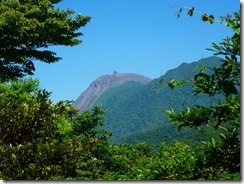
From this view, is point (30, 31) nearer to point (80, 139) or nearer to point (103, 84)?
point (80, 139)

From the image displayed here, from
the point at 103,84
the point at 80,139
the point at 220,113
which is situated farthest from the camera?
the point at 103,84

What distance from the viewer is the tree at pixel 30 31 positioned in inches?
460

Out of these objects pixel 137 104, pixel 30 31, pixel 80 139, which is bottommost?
pixel 80 139

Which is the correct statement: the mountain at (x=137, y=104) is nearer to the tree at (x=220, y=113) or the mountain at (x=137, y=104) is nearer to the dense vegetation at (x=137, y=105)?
the dense vegetation at (x=137, y=105)

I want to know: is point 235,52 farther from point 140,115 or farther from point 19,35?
point 140,115

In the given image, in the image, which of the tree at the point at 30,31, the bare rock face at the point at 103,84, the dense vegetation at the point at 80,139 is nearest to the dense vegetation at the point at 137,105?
the bare rock face at the point at 103,84

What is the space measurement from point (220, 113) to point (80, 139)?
446 cm

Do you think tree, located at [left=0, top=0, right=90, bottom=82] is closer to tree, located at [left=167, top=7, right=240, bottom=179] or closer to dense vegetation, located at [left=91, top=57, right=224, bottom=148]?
tree, located at [left=167, top=7, right=240, bottom=179]

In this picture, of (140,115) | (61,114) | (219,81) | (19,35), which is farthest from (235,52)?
(140,115)

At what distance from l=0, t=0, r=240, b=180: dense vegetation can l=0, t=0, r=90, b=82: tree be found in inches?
2.5

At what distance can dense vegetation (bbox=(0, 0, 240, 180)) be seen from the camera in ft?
9.36

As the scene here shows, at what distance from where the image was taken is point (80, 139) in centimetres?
712

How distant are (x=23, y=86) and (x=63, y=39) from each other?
79.2 inches

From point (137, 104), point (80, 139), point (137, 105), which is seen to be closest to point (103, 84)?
point (137, 104)
